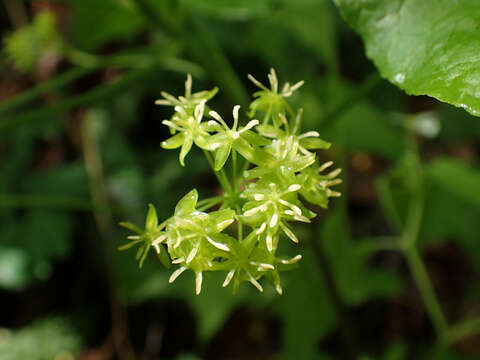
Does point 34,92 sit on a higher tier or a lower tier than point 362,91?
lower

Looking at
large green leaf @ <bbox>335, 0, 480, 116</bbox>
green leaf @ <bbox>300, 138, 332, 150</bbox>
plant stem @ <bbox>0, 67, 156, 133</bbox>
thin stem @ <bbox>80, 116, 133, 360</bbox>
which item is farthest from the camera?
thin stem @ <bbox>80, 116, 133, 360</bbox>

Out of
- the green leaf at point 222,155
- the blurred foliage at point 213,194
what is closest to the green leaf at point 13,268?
the blurred foliage at point 213,194

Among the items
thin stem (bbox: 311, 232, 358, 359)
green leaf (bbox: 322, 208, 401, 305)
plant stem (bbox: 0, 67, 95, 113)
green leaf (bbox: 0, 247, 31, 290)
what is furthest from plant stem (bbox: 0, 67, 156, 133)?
green leaf (bbox: 0, 247, 31, 290)

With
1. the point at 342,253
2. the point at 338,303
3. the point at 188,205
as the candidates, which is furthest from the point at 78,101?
the point at 342,253

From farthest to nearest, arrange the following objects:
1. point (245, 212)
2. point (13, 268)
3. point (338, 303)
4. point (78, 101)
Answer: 1. point (13, 268)
2. point (338, 303)
3. point (78, 101)
4. point (245, 212)

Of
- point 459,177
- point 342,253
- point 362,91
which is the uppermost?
point 362,91

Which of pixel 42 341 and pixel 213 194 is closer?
pixel 42 341

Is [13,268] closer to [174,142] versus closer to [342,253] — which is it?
[342,253]

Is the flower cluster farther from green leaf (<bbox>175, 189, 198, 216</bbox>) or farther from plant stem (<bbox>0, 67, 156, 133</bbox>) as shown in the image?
plant stem (<bbox>0, 67, 156, 133</bbox>)
